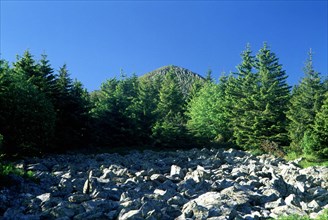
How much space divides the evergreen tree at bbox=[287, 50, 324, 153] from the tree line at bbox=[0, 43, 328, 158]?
0.29 ft

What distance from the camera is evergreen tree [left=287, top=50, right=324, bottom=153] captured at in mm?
31938

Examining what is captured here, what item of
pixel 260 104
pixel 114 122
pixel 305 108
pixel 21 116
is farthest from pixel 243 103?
pixel 21 116

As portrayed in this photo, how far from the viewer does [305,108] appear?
109ft

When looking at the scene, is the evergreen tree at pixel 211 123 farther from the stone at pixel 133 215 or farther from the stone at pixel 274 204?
the stone at pixel 133 215

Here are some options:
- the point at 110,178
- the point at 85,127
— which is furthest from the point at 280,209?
the point at 85,127

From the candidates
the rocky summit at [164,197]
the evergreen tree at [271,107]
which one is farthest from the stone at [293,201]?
the evergreen tree at [271,107]

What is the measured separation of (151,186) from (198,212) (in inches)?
171

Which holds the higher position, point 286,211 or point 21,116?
point 21,116

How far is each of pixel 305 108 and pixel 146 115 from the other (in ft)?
56.8

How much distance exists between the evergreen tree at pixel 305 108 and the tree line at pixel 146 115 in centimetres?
9

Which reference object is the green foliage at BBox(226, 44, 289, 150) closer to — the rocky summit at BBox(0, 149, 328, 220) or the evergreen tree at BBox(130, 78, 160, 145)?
the evergreen tree at BBox(130, 78, 160, 145)

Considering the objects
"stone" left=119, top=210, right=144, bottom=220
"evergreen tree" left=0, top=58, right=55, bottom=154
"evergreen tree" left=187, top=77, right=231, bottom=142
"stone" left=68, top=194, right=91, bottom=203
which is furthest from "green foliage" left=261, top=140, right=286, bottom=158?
"stone" left=119, top=210, right=144, bottom=220

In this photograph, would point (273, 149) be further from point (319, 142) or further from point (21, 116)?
point (21, 116)

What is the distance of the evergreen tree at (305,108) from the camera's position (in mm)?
31938
